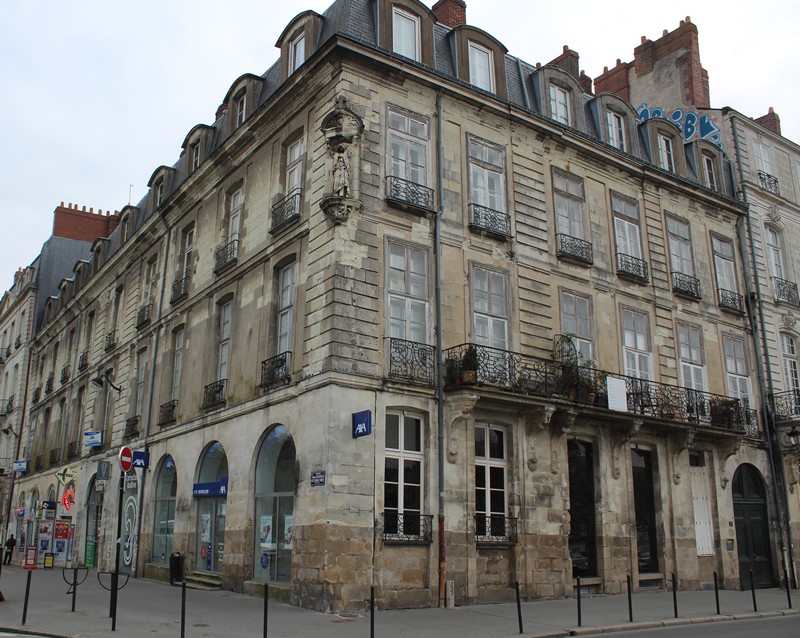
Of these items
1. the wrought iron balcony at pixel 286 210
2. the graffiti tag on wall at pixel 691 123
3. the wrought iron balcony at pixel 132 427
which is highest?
the graffiti tag on wall at pixel 691 123

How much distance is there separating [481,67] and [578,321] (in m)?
6.58

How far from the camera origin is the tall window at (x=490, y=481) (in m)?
15.7

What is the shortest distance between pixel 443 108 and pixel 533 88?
3.83 m

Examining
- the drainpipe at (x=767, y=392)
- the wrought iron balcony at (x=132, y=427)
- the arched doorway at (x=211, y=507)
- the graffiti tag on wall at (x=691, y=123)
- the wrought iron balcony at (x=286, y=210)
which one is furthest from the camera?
the graffiti tag on wall at (x=691, y=123)

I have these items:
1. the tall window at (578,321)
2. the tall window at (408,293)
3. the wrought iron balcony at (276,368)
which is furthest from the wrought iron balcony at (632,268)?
the wrought iron balcony at (276,368)

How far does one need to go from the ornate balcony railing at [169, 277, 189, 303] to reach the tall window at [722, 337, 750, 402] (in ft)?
50.1

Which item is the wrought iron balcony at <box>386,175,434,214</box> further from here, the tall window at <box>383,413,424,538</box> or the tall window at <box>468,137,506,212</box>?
the tall window at <box>383,413,424,538</box>

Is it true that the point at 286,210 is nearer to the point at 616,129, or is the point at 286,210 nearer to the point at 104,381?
Result: the point at 616,129

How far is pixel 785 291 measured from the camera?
24.2 meters

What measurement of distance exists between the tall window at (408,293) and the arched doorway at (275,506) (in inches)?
126

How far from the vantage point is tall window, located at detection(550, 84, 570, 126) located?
20.4 m

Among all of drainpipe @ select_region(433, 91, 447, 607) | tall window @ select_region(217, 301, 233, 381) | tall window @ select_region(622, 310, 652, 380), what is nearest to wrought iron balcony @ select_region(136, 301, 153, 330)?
tall window @ select_region(217, 301, 233, 381)

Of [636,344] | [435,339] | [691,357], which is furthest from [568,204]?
[435,339]

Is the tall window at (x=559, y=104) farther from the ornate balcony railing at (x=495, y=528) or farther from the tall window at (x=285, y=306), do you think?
the ornate balcony railing at (x=495, y=528)
